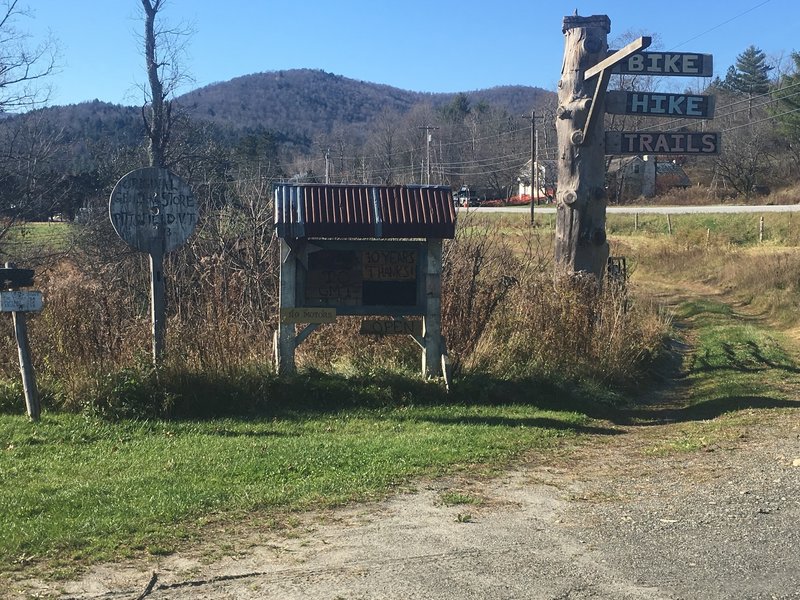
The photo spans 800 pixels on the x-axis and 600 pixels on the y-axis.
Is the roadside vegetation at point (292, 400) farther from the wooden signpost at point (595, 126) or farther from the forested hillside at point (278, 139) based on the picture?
the forested hillside at point (278, 139)

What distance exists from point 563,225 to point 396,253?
4.30 m

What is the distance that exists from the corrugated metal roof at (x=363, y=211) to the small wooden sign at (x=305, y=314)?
32.6 inches

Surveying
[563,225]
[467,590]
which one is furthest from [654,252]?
[467,590]

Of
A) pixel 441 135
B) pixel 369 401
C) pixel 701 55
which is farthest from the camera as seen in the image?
pixel 441 135

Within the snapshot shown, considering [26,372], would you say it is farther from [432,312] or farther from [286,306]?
[432,312]

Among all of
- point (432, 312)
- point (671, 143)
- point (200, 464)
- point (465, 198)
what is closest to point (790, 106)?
point (465, 198)

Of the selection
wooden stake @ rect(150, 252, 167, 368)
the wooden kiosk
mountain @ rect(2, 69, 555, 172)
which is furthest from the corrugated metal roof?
mountain @ rect(2, 69, 555, 172)

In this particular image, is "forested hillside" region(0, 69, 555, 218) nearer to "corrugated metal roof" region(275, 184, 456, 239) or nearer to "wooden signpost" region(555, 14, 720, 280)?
"corrugated metal roof" region(275, 184, 456, 239)

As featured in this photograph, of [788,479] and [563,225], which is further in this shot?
[563,225]

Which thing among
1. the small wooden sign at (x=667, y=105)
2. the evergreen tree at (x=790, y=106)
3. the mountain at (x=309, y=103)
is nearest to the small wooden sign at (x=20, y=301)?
the small wooden sign at (x=667, y=105)

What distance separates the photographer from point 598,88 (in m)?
11.4

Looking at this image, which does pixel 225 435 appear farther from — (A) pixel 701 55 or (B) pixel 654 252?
(B) pixel 654 252

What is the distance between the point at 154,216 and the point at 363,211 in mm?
2216

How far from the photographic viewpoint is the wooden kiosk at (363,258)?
907 centimetres
